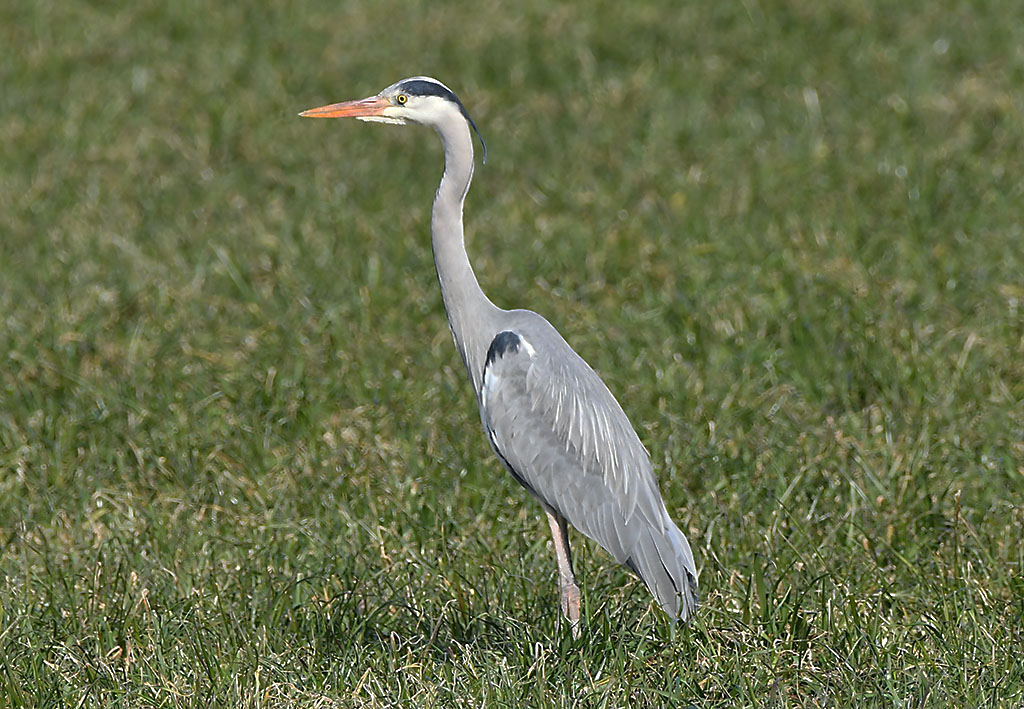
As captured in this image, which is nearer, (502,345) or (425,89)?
(425,89)

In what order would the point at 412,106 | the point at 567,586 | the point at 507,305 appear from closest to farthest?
1. the point at 567,586
2. the point at 412,106
3. the point at 507,305

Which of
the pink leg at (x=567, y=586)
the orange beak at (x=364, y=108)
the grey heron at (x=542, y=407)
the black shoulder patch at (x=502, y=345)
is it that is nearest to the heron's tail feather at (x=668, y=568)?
the grey heron at (x=542, y=407)

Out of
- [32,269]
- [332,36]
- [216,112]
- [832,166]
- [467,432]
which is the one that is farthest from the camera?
[332,36]

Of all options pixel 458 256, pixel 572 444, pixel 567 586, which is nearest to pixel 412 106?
pixel 458 256

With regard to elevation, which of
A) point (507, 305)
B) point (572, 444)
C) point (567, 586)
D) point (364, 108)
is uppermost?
point (364, 108)

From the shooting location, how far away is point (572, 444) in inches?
169

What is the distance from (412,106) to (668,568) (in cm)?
151

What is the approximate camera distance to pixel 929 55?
380 inches

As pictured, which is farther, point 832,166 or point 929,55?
point 929,55

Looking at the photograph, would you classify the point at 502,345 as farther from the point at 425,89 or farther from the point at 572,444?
the point at 425,89

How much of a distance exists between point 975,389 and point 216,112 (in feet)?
18.1

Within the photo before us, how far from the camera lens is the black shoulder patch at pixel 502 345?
427 cm

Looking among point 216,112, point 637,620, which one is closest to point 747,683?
point 637,620

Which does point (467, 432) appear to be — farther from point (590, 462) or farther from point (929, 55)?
point (929, 55)
